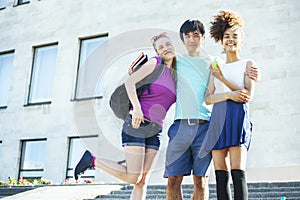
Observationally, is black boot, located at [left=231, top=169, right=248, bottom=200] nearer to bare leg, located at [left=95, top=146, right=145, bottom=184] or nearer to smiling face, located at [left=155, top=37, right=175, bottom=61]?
bare leg, located at [left=95, top=146, right=145, bottom=184]

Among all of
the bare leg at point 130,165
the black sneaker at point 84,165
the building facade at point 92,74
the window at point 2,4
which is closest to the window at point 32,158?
the building facade at point 92,74

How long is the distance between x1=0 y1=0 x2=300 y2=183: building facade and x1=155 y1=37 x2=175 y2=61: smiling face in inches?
274

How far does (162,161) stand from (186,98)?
137cm

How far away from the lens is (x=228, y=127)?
4.01 meters

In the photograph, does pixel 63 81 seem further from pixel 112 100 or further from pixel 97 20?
pixel 112 100

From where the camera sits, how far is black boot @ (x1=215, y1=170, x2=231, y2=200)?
3975mm

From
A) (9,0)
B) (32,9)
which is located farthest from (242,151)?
(9,0)

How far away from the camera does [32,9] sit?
1716 centimetres

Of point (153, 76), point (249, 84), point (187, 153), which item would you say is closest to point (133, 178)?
point (187, 153)

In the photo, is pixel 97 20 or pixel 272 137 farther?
pixel 97 20

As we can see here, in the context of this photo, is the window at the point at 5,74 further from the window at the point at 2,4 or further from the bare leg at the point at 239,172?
the bare leg at the point at 239,172

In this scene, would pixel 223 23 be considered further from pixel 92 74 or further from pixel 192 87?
pixel 92 74

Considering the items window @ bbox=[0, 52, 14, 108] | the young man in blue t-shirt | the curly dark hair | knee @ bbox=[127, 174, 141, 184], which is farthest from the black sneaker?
window @ bbox=[0, 52, 14, 108]

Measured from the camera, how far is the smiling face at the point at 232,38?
4262 mm
